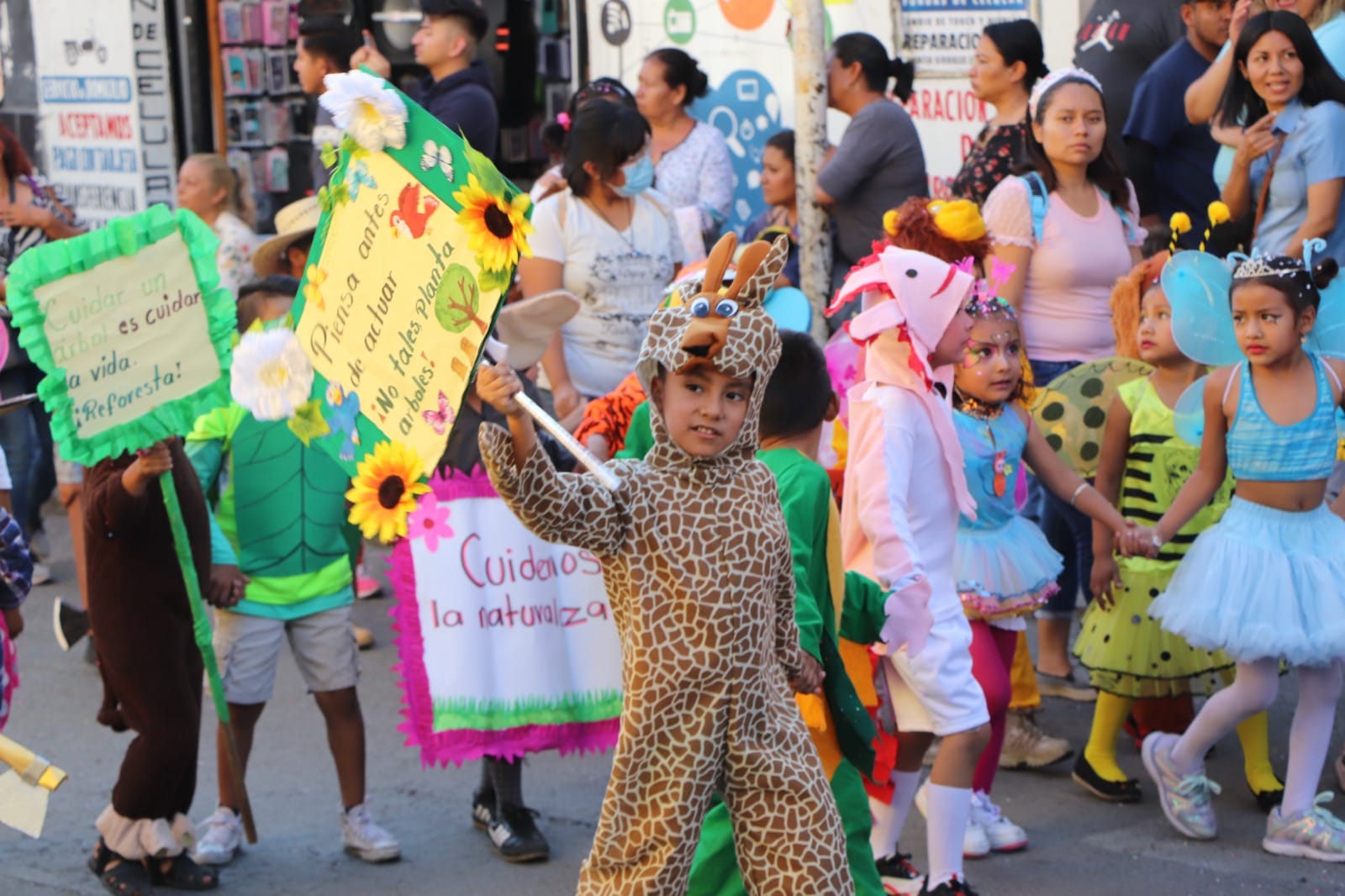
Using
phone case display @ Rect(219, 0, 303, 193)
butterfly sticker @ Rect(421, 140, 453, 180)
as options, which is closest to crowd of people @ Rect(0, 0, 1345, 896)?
butterfly sticker @ Rect(421, 140, 453, 180)

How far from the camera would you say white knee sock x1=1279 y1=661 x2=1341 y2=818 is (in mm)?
4789

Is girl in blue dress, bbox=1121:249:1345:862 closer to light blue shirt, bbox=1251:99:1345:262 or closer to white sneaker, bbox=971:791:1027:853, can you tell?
white sneaker, bbox=971:791:1027:853

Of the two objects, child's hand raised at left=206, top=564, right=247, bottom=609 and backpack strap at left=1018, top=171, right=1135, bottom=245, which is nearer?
child's hand raised at left=206, top=564, right=247, bottom=609

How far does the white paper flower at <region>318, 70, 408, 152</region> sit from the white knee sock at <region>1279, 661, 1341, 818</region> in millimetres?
2956

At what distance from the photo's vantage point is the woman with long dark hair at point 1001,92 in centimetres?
643

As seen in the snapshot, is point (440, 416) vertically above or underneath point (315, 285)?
underneath

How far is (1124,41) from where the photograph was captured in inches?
286

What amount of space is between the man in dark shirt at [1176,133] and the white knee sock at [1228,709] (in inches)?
105

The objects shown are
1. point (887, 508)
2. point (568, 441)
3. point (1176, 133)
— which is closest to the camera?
point (568, 441)

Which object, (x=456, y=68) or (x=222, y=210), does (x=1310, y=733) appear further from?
(x=222, y=210)

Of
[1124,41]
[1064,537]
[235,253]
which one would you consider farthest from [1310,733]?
[235,253]

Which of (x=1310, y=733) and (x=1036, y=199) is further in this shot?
(x=1036, y=199)

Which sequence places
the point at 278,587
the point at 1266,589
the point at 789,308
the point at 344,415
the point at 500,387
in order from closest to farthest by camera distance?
1. the point at 500,387
2. the point at 344,415
3. the point at 1266,589
4. the point at 278,587
5. the point at 789,308

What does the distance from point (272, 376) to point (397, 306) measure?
1.12ft
